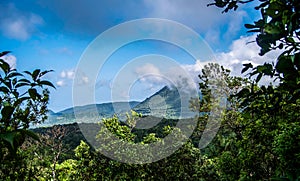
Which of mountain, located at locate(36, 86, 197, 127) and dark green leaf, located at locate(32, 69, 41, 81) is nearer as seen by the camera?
dark green leaf, located at locate(32, 69, 41, 81)

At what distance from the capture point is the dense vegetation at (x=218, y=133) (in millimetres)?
824

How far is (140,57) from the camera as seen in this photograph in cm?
489

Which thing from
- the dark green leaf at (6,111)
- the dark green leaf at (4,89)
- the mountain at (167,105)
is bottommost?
the dark green leaf at (6,111)

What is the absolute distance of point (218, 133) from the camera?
200 inches

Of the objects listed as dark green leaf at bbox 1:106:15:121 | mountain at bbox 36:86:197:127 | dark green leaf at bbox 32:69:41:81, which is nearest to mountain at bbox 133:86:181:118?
mountain at bbox 36:86:197:127

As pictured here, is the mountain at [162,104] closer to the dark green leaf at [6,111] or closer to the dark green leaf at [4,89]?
the dark green leaf at [4,89]

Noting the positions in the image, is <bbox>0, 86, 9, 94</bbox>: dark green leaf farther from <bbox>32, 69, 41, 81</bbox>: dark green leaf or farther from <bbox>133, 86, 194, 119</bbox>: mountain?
<bbox>133, 86, 194, 119</bbox>: mountain

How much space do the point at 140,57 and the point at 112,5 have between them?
1246mm

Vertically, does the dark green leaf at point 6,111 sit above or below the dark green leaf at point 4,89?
below

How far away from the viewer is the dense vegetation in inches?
32.4

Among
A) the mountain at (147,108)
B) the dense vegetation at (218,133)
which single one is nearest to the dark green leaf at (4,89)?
the dense vegetation at (218,133)

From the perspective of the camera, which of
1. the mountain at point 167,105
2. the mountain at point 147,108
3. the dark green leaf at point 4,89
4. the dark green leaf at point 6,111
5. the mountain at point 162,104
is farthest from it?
the mountain at point 162,104

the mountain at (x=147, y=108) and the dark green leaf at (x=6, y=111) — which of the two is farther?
the mountain at (x=147, y=108)

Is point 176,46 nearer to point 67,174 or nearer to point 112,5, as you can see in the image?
point 112,5
